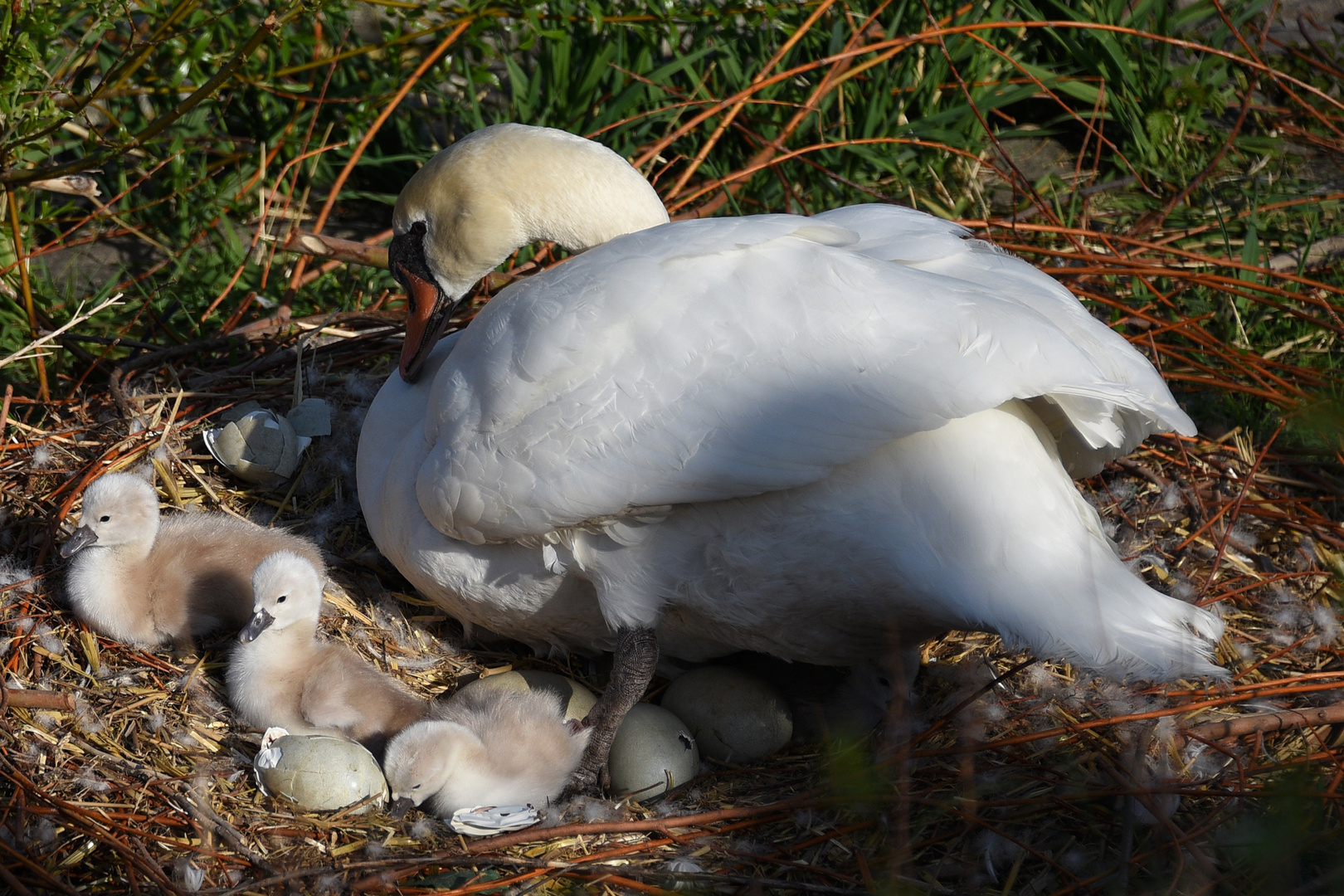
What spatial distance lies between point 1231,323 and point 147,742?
3.33 metres

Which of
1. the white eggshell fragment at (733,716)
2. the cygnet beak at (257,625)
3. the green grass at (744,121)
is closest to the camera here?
the cygnet beak at (257,625)

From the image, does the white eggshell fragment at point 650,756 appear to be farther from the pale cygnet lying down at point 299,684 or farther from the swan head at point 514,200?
the swan head at point 514,200

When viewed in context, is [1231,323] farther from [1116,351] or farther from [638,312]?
[638,312]

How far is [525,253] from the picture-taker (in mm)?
3949

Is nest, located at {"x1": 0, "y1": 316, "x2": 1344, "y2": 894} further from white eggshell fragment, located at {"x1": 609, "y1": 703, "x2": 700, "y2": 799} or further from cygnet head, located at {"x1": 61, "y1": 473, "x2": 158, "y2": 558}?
cygnet head, located at {"x1": 61, "y1": 473, "x2": 158, "y2": 558}

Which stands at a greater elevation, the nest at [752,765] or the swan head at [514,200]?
the swan head at [514,200]

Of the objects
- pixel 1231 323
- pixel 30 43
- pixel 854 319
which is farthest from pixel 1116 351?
pixel 30 43

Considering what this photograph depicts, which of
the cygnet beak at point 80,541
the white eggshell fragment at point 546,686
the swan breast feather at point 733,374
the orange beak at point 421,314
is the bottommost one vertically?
the white eggshell fragment at point 546,686

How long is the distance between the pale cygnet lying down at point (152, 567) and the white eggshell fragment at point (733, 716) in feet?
3.31

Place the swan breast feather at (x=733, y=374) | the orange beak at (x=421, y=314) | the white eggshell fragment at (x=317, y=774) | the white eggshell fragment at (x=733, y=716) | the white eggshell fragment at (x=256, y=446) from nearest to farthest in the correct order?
the swan breast feather at (x=733, y=374) < the white eggshell fragment at (x=317, y=774) < the white eggshell fragment at (x=733, y=716) < the orange beak at (x=421, y=314) < the white eggshell fragment at (x=256, y=446)

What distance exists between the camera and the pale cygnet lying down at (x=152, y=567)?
259 cm

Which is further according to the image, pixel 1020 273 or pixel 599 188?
pixel 599 188

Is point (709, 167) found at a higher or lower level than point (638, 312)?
lower

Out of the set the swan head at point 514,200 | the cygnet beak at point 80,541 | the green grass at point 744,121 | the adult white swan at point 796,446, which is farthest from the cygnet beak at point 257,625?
the green grass at point 744,121
